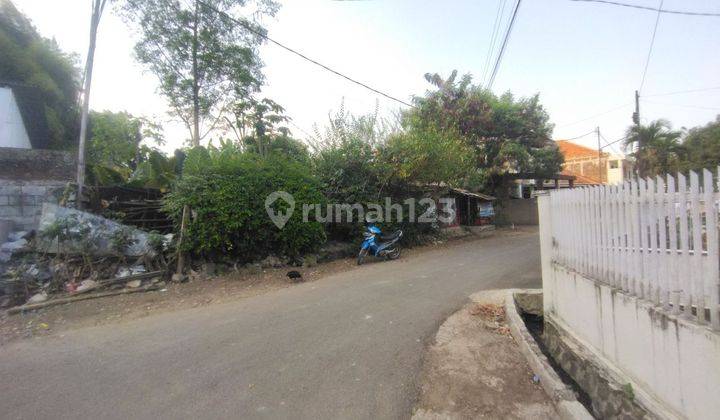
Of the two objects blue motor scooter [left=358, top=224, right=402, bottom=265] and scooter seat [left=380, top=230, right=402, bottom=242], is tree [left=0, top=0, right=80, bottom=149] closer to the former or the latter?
blue motor scooter [left=358, top=224, right=402, bottom=265]

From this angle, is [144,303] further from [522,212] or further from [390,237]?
[522,212]

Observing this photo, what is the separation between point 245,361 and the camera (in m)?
4.00

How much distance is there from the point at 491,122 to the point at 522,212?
7605mm

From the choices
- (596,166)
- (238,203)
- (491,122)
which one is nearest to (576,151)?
(596,166)

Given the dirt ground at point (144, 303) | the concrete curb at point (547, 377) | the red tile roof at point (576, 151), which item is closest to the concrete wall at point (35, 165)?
the dirt ground at point (144, 303)

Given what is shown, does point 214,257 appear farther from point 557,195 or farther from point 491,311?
point 557,195

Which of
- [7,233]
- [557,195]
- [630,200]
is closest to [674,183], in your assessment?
[630,200]

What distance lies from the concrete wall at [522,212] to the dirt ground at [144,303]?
17178 mm

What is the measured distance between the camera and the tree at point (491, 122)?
1756 cm

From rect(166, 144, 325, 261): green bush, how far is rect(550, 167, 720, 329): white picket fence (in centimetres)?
640

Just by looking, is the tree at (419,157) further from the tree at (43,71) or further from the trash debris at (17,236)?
the tree at (43,71)

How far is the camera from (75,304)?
6.42 m

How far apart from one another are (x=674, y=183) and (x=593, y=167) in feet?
128

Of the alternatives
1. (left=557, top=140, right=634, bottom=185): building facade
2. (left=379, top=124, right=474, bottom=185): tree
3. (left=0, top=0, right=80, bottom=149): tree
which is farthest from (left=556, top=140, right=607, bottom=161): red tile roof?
(left=0, top=0, right=80, bottom=149): tree
